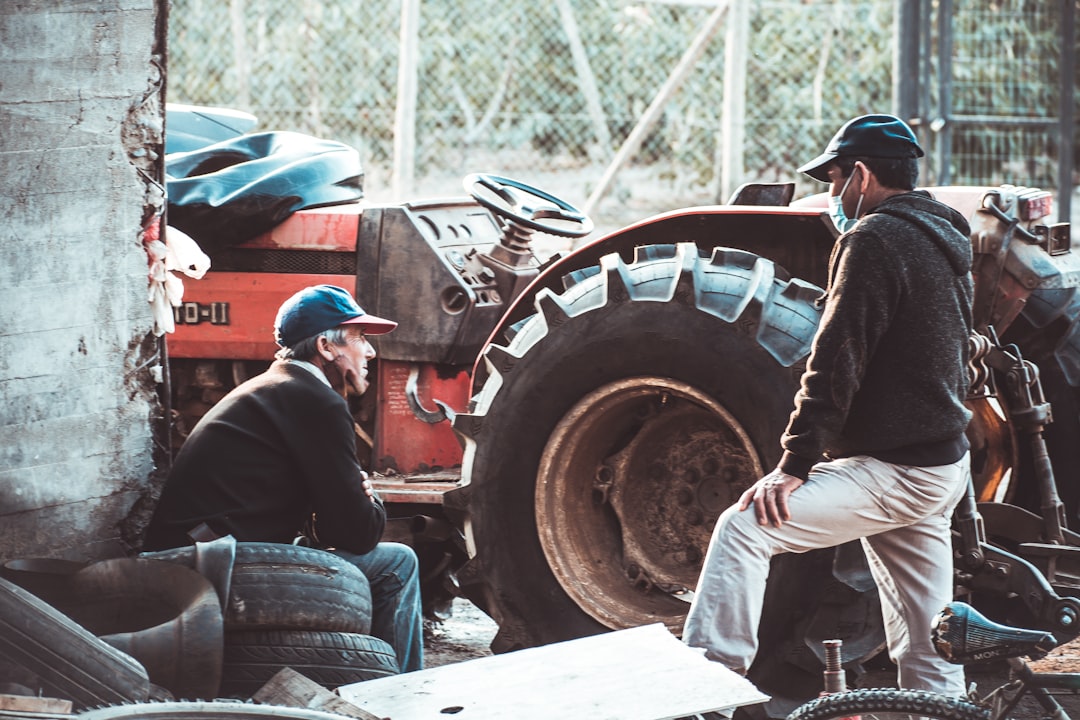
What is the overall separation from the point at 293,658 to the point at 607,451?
138cm

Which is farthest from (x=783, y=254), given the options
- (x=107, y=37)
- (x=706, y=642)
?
(x=107, y=37)

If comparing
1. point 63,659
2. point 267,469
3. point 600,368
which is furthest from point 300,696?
point 600,368

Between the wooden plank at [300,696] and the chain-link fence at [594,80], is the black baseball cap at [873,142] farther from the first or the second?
the chain-link fence at [594,80]

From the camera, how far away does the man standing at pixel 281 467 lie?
4.39m

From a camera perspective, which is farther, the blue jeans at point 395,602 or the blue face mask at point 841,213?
the blue jeans at point 395,602

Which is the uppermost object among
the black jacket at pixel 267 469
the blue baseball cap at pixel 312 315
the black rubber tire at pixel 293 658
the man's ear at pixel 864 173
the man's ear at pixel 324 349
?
the man's ear at pixel 864 173

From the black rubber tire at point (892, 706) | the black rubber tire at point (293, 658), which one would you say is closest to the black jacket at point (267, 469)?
the black rubber tire at point (293, 658)

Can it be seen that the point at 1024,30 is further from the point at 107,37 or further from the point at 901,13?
the point at 107,37

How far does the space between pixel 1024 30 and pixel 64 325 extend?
9355 mm

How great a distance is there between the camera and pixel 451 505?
5.07 metres

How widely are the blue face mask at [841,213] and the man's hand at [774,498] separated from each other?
Result: 0.69 meters

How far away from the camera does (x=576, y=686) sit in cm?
386

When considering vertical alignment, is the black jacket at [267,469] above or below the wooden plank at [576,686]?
above

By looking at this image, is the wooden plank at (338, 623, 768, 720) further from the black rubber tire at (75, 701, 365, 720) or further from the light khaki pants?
the black rubber tire at (75, 701, 365, 720)
